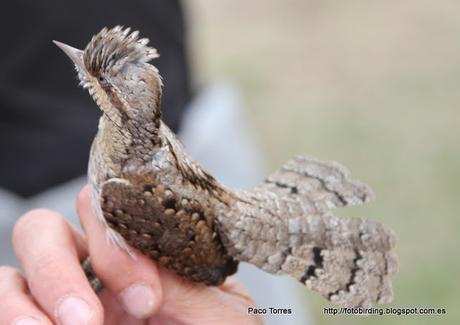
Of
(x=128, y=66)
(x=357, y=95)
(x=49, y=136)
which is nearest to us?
(x=128, y=66)

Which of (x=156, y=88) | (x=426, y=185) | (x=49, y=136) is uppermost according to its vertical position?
(x=426, y=185)

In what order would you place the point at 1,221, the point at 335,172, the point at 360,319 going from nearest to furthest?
the point at 335,172, the point at 1,221, the point at 360,319

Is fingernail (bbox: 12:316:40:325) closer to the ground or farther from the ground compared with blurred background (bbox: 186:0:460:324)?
closer to the ground

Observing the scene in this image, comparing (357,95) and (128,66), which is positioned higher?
(357,95)

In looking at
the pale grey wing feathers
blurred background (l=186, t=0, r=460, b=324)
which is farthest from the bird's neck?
blurred background (l=186, t=0, r=460, b=324)

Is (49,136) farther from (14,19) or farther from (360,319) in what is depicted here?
(360,319)

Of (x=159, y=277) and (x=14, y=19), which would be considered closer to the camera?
(x=159, y=277)

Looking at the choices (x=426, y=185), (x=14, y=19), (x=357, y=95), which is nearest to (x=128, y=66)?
(x=14, y=19)

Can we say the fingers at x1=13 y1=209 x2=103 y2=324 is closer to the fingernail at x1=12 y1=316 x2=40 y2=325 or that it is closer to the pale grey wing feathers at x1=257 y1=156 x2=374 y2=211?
the fingernail at x1=12 y1=316 x2=40 y2=325
